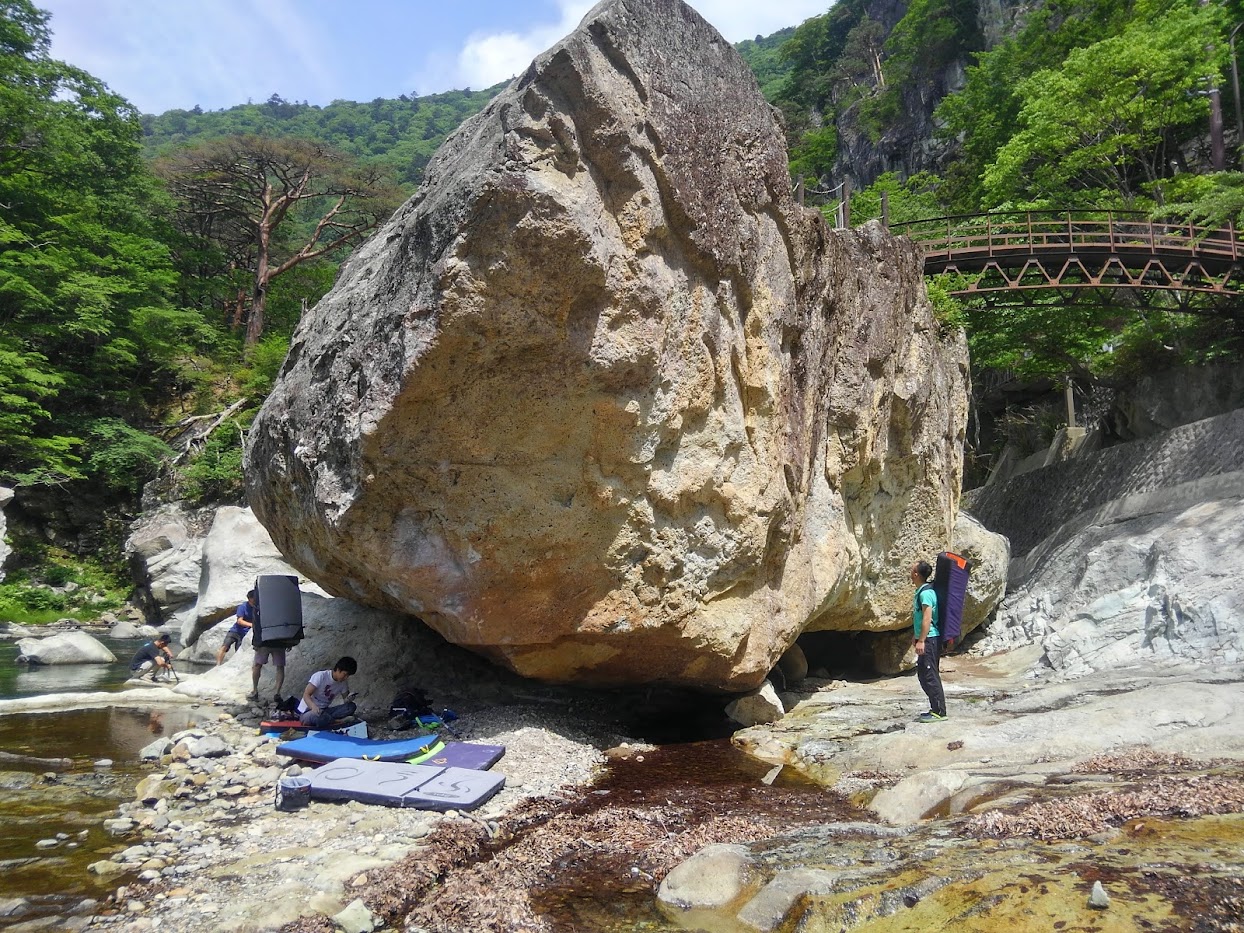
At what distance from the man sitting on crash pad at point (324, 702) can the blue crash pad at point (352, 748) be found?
84cm

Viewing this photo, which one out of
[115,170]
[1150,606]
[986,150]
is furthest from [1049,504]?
[115,170]

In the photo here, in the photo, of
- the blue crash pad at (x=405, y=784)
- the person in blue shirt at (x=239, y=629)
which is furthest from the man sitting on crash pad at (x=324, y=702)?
the person in blue shirt at (x=239, y=629)

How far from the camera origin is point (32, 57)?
27.3 m

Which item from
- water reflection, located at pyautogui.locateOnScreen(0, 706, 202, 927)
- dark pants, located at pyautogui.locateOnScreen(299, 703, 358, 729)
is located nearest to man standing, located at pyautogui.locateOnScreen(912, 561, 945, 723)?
dark pants, located at pyautogui.locateOnScreen(299, 703, 358, 729)

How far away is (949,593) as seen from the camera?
29.3 ft

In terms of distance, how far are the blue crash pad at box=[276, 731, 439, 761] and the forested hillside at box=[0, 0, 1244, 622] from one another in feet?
47.1

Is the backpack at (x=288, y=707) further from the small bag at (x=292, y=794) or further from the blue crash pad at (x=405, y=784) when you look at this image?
the small bag at (x=292, y=794)

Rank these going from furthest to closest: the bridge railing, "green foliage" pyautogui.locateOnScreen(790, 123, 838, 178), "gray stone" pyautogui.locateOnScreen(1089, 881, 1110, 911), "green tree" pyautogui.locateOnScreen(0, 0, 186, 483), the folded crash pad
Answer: "green foliage" pyautogui.locateOnScreen(790, 123, 838, 178), "green tree" pyautogui.locateOnScreen(0, 0, 186, 483), the bridge railing, the folded crash pad, "gray stone" pyautogui.locateOnScreen(1089, 881, 1110, 911)

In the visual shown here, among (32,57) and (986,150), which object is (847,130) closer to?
(986,150)

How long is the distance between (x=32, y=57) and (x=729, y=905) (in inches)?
1357

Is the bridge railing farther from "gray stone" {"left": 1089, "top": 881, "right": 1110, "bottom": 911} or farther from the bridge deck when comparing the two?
"gray stone" {"left": 1089, "top": 881, "right": 1110, "bottom": 911}

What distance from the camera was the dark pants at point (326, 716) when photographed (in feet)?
27.4

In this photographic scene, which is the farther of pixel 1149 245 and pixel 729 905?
pixel 1149 245

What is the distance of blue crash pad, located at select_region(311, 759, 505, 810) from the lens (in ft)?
19.4
